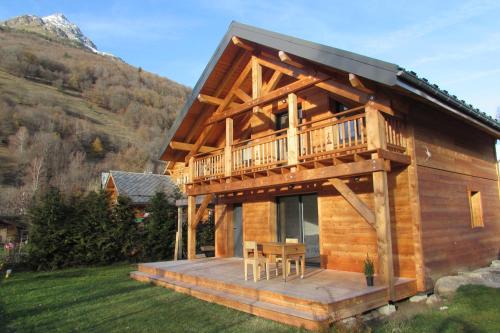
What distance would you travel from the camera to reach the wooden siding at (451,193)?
8.21 m

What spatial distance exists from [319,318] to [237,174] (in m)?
5.44

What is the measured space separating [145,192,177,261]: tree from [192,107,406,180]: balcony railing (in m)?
4.27

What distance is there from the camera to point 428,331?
5.43m

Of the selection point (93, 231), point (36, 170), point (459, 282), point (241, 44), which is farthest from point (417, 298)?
point (36, 170)

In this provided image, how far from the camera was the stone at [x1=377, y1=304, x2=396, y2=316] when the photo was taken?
21.6ft

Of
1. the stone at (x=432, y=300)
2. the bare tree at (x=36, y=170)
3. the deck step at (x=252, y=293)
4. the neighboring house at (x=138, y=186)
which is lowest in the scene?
the stone at (x=432, y=300)

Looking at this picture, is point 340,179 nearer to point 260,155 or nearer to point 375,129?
point 375,129

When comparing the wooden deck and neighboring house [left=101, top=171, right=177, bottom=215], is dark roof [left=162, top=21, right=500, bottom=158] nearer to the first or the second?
the wooden deck

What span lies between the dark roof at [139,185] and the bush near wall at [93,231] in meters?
7.94

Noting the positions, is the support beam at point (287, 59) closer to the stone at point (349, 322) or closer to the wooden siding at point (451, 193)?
the wooden siding at point (451, 193)

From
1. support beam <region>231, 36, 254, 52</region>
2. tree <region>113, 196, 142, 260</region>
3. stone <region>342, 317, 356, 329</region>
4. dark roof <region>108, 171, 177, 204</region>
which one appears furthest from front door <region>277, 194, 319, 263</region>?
dark roof <region>108, 171, 177, 204</region>

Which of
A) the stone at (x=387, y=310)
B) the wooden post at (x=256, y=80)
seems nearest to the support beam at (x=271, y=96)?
the wooden post at (x=256, y=80)

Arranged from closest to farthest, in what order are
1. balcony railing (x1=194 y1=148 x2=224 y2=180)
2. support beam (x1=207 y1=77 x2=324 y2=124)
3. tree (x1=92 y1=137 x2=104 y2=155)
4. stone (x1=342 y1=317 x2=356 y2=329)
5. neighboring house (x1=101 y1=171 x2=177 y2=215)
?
stone (x1=342 y1=317 x2=356 y2=329), support beam (x1=207 y1=77 x2=324 y2=124), balcony railing (x1=194 y1=148 x2=224 y2=180), neighboring house (x1=101 y1=171 x2=177 y2=215), tree (x1=92 y1=137 x2=104 y2=155)

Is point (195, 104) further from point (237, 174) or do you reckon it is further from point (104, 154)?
point (104, 154)
